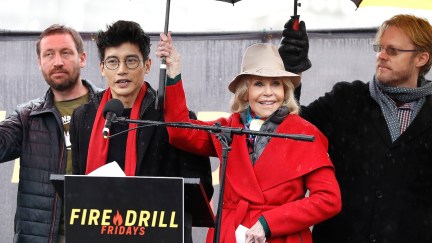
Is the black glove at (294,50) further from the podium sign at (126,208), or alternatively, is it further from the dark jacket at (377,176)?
the podium sign at (126,208)

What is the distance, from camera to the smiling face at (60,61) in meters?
5.70

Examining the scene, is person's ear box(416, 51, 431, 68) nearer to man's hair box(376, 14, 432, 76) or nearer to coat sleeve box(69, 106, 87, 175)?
Result: man's hair box(376, 14, 432, 76)

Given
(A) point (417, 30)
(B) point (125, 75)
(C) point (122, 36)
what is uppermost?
(A) point (417, 30)

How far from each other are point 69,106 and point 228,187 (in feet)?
4.71

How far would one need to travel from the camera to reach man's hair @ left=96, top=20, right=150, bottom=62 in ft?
16.8

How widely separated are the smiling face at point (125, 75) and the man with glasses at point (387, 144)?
0.84 m

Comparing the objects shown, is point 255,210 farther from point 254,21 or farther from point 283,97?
point 254,21

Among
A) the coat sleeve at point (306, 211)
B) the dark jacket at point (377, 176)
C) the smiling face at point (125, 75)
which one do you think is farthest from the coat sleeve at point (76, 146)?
the dark jacket at point (377, 176)

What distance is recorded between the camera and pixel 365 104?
518 centimetres

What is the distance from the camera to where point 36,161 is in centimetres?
555

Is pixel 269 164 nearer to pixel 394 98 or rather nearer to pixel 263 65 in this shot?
pixel 263 65

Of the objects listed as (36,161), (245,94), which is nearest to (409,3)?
(245,94)

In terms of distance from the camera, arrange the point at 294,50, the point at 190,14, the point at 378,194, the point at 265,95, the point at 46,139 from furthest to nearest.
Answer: the point at 190,14 < the point at 46,139 < the point at 294,50 < the point at 378,194 < the point at 265,95

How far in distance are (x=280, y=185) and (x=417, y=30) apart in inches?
49.7
